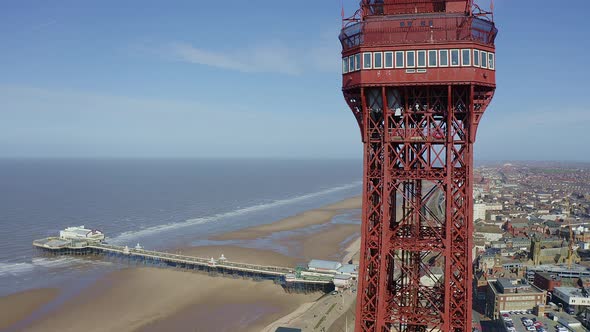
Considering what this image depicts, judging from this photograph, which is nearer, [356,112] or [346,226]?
[356,112]

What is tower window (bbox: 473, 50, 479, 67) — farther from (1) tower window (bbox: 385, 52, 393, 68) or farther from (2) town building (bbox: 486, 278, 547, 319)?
(2) town building (bbox: 486, 278, 547, 319)

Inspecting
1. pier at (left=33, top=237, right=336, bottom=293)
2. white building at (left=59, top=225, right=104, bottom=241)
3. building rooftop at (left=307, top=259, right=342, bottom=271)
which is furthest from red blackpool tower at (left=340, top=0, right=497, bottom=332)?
white building at (left=59, top=225, right=104, bottom=241)

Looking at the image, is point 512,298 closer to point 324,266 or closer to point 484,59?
point 324,266

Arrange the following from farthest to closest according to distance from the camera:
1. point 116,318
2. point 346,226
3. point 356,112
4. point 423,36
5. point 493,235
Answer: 1. point 346,226
2. point 493,235
3. point 116,318
4. point 356,112
5. point 423,36

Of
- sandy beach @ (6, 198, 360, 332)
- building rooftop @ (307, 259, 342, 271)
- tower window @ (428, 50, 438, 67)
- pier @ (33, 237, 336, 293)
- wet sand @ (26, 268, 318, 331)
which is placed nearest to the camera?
tower window @ (428, 50, 438, 67)

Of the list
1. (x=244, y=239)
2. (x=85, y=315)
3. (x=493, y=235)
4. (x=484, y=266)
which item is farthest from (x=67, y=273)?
(x=493, y=235)

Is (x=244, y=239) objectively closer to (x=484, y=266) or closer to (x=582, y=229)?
(x=484, y=266)

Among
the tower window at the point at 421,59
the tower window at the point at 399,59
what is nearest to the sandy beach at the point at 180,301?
the tower window at the point at 399,59

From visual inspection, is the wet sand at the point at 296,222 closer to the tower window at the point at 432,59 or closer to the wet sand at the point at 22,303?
the wet sand at the point at 22,303

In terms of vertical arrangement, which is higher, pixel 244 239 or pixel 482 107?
pixel 482 107
